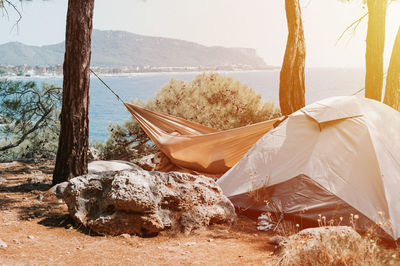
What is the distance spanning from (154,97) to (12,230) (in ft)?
13.8

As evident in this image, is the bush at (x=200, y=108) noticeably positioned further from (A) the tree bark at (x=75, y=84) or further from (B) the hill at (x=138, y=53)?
(B) the hill at (x=138, y=53)

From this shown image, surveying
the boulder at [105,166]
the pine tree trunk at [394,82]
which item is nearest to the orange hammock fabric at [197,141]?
the boulder at [105,166]

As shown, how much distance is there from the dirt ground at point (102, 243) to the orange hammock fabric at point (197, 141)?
1.31m

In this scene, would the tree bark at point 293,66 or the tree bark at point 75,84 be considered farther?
the tree bark at point 293,66

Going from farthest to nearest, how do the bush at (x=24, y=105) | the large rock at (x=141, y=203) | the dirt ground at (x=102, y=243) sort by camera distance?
1. the bush at (x=24, y=105)
2. the large rock at (x=141, y=203)
3. the dirt ground at (x=102, y=243)

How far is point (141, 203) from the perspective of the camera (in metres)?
2.42

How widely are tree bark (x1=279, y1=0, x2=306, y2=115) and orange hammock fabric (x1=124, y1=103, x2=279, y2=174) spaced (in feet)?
2.55

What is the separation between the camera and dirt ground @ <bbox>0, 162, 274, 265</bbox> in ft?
6.75

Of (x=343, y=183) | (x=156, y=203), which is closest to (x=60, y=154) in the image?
(x=156, y=203)

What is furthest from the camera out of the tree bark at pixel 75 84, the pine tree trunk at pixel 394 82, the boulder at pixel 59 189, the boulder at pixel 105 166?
the pine tree trunk at pixel 394 82

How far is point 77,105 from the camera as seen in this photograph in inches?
131

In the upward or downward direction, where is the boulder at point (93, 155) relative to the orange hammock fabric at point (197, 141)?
downward

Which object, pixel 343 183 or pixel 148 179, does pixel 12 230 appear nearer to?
pixel 148 179

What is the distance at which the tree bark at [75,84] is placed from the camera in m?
3.33
